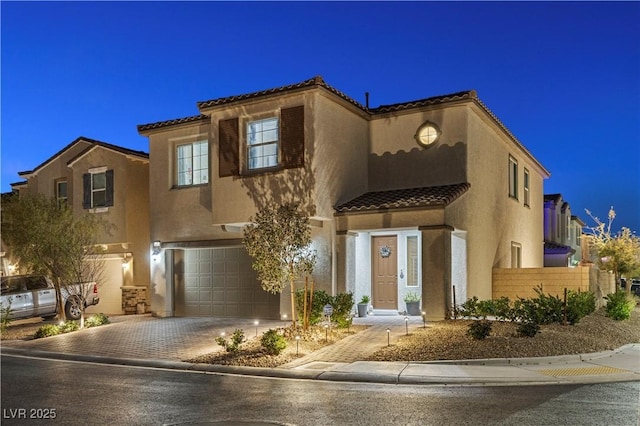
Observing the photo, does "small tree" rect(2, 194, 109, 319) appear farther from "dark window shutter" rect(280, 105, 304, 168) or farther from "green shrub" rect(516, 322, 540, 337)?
"green shrub" rect(516, 322, 540, 337)

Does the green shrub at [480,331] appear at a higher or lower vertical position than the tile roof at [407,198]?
lower

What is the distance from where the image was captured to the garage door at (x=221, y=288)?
1833 cm

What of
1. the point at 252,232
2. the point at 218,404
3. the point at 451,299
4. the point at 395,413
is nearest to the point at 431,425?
the point at 395,413

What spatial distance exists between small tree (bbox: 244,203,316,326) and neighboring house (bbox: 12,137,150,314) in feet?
30.7

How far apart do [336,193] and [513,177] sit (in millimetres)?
8457

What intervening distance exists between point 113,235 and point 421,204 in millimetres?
11551

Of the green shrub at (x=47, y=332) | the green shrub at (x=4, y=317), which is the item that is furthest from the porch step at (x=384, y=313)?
the green shrub at (x=4, y=317)

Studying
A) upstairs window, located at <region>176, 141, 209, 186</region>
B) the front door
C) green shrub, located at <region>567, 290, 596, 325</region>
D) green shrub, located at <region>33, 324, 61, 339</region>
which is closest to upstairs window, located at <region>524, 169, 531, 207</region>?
green shrub, located at <region>567, 290, 596, 325</region>

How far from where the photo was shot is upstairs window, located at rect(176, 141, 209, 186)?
19359mm

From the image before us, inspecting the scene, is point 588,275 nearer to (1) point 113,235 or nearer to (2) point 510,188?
(2) point 510,188

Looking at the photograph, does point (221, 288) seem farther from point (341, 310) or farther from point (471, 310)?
point (471, 310)

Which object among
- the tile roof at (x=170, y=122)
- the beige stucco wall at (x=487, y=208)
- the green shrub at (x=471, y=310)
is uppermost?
the tile roof at (x=170, y=122)

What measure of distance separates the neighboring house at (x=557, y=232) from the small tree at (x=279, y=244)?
18872 millimetres

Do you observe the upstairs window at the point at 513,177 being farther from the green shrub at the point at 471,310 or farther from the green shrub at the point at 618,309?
the green shrub at the point at 471,310
